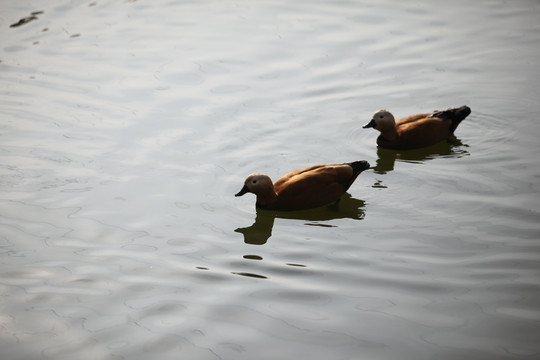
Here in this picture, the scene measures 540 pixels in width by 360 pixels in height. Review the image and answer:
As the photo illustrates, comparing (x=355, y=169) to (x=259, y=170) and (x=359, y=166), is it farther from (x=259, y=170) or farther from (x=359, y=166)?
(x=259, y=170)

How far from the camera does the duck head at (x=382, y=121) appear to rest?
31.3ft

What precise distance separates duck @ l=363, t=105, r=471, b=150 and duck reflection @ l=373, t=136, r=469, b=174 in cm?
8

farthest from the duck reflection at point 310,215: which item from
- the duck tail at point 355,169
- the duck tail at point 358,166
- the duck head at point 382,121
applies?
the duck head at point 382,121

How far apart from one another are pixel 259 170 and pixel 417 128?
7.24 feet

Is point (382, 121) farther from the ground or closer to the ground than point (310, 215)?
farther from the ground

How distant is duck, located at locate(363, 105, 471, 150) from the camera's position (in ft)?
31.5

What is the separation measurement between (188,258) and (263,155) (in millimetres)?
2572

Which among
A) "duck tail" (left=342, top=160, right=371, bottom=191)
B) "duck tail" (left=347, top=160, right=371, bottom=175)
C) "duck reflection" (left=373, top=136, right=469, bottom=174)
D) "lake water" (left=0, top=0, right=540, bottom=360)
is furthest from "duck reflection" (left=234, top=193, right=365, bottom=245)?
"duck reflection" (left=373, top=136, right=469, bottom=174)

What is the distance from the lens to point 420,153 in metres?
9.70

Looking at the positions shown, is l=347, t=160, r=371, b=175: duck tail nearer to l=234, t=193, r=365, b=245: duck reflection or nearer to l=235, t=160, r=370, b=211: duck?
l=235, t=160, r=370, b=211: duck

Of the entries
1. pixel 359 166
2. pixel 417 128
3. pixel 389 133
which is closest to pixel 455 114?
pixel 417 128

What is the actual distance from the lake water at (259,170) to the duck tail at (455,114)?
0.29 m

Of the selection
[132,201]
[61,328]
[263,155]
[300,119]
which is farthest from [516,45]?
[61,328]

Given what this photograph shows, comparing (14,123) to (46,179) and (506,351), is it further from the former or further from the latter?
(506,351)
